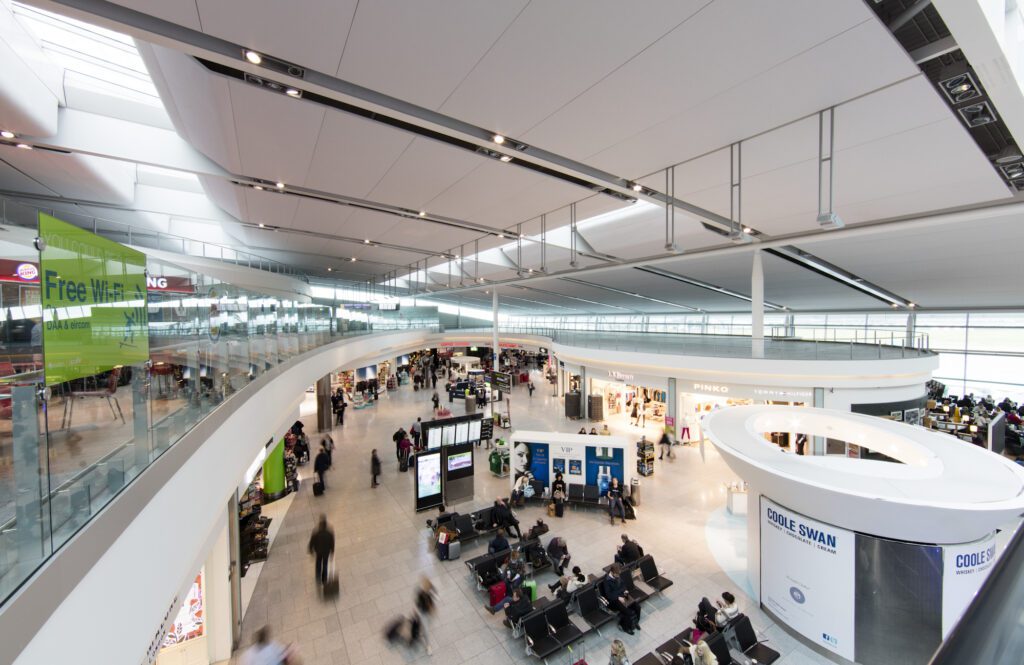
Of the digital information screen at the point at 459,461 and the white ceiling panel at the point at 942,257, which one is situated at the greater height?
the white ceiling panel at the point at 942,257

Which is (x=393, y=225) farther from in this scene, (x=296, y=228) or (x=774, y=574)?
(x=774, y=574)

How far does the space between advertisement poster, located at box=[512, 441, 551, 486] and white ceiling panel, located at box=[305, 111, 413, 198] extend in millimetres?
7765

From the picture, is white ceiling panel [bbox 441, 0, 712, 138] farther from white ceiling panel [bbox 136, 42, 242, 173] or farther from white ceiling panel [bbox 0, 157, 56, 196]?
white ceiling panel [bbox 0, 157, 56, 196]

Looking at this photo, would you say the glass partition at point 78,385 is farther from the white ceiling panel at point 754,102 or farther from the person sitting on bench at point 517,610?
the person sitting on bench at point 517,610

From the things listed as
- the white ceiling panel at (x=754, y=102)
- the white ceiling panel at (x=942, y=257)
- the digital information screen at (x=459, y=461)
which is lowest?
the digital information screen at (x=459, y=461)

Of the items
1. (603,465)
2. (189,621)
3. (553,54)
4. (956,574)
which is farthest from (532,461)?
(553,54)

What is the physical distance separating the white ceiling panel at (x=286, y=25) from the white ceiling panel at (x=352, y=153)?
1381 mm

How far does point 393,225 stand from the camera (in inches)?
448

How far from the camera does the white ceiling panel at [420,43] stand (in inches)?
143

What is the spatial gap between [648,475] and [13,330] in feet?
45.0

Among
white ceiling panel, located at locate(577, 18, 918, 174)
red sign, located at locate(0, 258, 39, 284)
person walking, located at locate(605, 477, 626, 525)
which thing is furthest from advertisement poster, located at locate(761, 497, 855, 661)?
red sign, located at locate(0, 258, 39, 284)

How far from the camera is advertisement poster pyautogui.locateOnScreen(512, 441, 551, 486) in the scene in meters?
12.2

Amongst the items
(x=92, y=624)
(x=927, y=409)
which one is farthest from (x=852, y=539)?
(x=927, y=409)

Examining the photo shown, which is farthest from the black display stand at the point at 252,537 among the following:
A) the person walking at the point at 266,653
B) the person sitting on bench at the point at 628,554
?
the person sitting on bench at the point at 628,554
